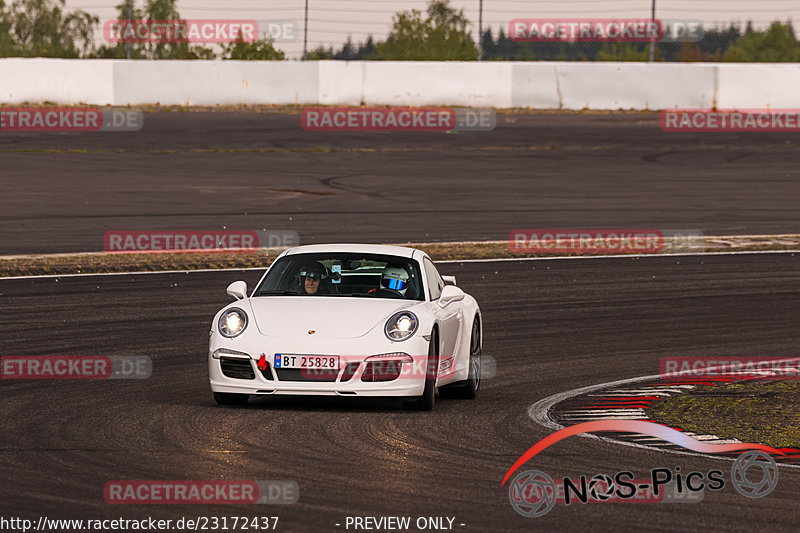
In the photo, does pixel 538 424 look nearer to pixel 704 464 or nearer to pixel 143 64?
pixel 704 464

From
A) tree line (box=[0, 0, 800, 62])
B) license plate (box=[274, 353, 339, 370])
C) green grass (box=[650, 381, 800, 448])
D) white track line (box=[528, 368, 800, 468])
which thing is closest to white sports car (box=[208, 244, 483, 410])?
license plate (box=[274, 353, 339, 370])

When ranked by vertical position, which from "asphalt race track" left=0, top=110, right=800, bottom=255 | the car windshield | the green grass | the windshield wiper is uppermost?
the car windshield

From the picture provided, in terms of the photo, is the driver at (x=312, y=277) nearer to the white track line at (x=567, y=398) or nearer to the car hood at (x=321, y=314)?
the car hood at (x=321, y=314)

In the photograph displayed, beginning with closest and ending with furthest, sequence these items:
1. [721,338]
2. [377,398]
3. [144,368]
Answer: [377,398] → [144,368] → [721,338]

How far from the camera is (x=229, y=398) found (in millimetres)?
10375

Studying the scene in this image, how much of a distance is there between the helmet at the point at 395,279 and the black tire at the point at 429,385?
0.77 meters

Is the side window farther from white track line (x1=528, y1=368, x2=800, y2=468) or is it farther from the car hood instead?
white track line (x1=528, y1=368, x2=800, y2=468)

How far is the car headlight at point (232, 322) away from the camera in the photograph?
33.8 ft

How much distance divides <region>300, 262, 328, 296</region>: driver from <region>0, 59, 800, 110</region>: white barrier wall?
2657 centimetres

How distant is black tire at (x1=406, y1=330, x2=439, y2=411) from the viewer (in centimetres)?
1035

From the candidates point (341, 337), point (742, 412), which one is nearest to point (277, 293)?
point (341, 337)

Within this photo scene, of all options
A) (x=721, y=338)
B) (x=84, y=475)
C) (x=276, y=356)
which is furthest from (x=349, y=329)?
(x=721, y=338)

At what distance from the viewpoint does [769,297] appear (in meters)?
17.7

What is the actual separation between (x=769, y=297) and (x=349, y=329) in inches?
352
